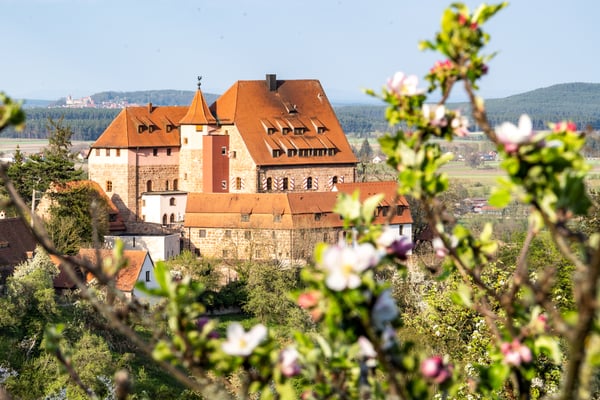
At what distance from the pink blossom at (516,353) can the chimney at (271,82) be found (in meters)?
57.8

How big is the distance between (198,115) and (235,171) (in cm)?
295

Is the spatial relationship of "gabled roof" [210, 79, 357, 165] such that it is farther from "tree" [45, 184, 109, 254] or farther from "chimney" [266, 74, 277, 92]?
"tree" [45, 184, 109, 254]

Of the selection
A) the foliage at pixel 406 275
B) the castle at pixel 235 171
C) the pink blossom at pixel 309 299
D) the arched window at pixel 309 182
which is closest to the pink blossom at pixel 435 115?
the foliage at pixel 406 275

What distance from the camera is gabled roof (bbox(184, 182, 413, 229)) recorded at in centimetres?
5397

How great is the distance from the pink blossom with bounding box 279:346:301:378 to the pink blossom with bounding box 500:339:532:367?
71 cm

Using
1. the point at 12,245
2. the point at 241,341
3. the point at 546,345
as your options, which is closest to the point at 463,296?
the point at 546,345

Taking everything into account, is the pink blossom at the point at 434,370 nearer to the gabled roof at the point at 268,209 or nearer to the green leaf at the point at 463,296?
the green leaf at the point at 463,296

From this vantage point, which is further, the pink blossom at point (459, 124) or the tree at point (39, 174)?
the tree at point (39, 174)

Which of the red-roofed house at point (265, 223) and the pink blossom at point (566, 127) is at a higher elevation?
the pink blossom at point (566, 127)

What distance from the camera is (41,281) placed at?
125ft

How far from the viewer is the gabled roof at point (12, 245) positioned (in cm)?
4559

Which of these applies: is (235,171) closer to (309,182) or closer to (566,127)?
(309,182)

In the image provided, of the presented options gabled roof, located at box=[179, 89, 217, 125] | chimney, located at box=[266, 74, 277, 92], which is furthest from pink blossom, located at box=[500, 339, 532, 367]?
chimney, located at box=[266, 74, 277, 92]

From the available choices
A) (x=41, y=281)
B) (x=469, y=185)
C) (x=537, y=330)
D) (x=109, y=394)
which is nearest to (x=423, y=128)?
(x=537, y=330)
